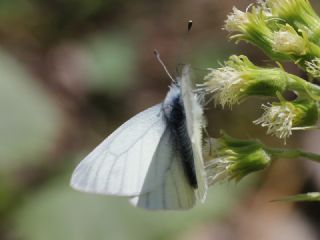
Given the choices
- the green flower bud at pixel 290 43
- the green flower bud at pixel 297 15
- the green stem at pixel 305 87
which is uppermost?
the green flower bud at pixel 297 15

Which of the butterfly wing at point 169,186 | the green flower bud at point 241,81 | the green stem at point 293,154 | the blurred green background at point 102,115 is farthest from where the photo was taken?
the blurred green background at point 102,115

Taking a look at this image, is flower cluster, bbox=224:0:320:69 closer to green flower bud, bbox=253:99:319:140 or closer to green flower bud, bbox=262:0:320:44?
green flower bud, bbox=262:0:320:44

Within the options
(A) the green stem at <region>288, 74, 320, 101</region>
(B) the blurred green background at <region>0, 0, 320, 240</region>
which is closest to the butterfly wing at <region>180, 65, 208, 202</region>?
(A) the green stem at <region>288, 74, 320, 101</region>

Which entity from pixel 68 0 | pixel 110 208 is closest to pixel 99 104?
pixel 68 0

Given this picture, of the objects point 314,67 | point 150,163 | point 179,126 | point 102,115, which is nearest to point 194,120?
point 179,126

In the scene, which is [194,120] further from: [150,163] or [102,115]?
[102,115]

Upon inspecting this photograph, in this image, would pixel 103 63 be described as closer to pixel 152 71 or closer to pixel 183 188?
pixel 152 71

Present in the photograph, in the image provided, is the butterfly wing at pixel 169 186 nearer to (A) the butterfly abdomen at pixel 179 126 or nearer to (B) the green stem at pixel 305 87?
(A) the butterfly abdomen at pixel 179 126

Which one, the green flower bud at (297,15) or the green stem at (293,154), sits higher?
the green flower bud at (297,15)

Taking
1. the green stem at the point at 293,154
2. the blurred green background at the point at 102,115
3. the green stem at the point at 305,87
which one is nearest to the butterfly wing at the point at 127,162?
the green stem at the point at 293,154
